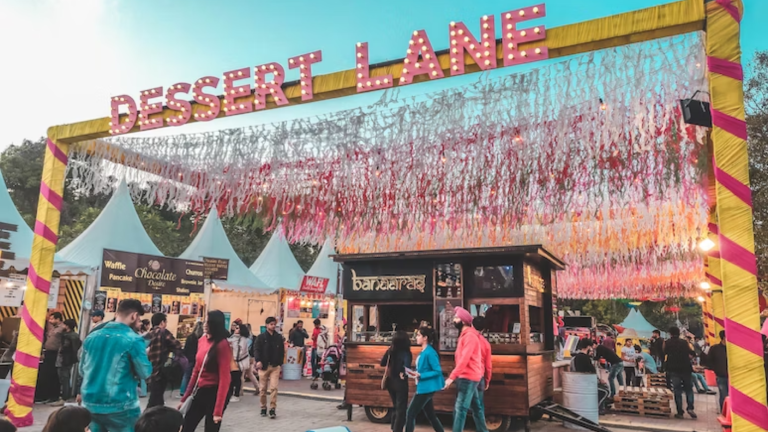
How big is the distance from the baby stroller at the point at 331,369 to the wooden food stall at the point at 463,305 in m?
3.90

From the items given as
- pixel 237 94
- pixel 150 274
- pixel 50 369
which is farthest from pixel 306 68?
pixel 150 274

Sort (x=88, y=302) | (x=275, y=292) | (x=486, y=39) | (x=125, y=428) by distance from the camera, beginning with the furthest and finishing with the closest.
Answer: (x=275, y=292) → (x=88, y=302) → (x=486, y=39) → (x=125, y=428)

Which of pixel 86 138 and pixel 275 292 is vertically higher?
pixel 86 138

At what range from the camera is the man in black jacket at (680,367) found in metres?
9.80

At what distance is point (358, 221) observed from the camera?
1159 cm

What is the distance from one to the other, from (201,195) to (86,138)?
6.00 feet

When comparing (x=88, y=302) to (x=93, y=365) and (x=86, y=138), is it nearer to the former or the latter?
(x=86, y=138)

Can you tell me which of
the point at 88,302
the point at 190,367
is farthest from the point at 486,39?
the point at 88,302

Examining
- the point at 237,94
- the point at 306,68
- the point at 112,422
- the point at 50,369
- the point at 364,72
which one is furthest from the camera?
the point at 50,369

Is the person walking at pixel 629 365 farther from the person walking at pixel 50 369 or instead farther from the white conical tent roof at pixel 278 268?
the person walking at pixel 50 369

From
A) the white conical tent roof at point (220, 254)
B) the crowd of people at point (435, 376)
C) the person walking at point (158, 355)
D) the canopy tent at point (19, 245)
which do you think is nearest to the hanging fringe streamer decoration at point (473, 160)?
the person walking at point (158, 355)

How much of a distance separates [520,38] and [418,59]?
997mm

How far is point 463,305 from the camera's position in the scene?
8375 mm

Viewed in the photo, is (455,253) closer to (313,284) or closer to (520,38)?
(520,38)
